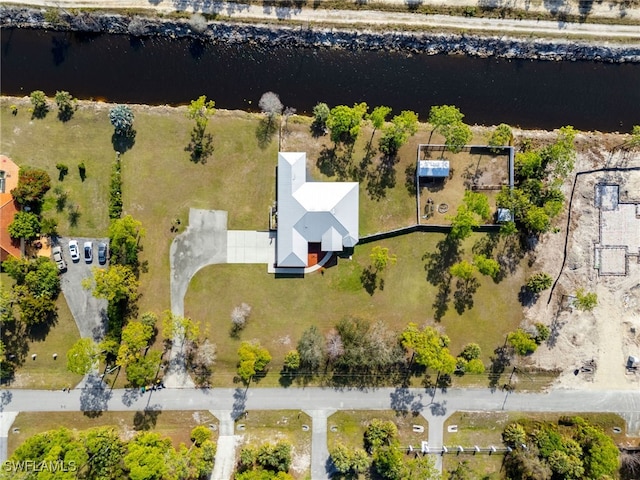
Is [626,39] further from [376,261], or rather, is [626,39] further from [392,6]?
[376,261]

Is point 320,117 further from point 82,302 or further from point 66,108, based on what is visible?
point 82,302

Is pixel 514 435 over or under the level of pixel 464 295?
under

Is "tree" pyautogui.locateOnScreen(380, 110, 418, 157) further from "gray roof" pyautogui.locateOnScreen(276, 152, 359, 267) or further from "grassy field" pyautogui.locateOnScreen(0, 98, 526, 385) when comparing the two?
"gray roof" pyautogui.locateOnScreen(276, 152, 359, 267)

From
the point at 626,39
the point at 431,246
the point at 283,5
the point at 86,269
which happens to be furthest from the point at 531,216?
the point at 86,269

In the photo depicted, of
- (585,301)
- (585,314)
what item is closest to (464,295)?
(585,301)

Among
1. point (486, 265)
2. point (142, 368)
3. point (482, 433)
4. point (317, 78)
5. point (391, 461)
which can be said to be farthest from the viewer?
point (317, 78)

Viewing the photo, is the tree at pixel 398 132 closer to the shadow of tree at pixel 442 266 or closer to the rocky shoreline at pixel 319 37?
the rocky shoreline at pixel 319 37

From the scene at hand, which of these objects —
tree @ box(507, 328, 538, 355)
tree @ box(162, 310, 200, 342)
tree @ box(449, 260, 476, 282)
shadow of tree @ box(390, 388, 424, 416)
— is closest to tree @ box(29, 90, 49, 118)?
tree @ box(162, 310, 200, 342)
